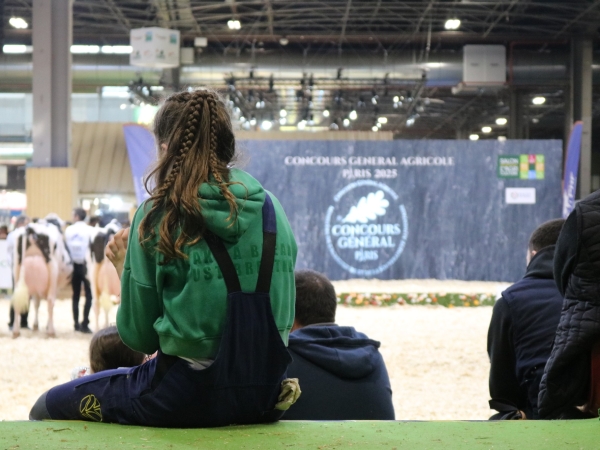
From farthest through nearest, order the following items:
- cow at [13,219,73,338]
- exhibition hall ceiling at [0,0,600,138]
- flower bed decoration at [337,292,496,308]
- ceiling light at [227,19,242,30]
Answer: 1. ceiling light at [227,19,242,30]
2. exhibition hall ceiling at [0,0,600,138]
3. flower bed decoration at [337,292,496,308]
4. cow at [13,219,73,338]

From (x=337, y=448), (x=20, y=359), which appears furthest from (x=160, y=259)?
(x=20, y=359)

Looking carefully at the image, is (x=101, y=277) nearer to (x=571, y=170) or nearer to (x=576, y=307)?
(x=571, y=170)

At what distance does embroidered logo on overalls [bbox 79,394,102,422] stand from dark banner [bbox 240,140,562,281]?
1066 cm

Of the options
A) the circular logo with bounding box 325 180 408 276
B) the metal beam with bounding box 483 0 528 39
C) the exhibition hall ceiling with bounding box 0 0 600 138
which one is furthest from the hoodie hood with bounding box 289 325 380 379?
the metal beam with bounding box 483 0 528 39

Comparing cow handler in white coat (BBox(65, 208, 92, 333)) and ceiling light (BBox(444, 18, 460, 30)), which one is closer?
cow handler in white coat (BBox(65, 208, 92, 333))

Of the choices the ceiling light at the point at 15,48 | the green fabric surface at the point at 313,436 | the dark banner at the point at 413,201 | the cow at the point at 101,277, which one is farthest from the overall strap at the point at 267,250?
the ceiling light at the point at 15,48

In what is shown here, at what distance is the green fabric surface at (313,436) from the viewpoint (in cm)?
197

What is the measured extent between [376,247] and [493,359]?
9.88m

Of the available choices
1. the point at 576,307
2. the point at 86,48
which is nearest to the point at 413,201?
the point at 576,307

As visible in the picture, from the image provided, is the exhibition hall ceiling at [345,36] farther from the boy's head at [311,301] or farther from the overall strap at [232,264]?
the overall strap at [232,264]

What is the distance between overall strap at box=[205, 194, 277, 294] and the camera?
6.70 ft

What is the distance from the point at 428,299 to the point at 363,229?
1.43 metres

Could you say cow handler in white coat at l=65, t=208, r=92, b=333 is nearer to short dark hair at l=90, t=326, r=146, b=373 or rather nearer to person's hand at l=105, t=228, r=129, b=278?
short dark hair at l=90, t=326, r=146, b=373

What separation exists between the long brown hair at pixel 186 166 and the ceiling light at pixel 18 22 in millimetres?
19857
